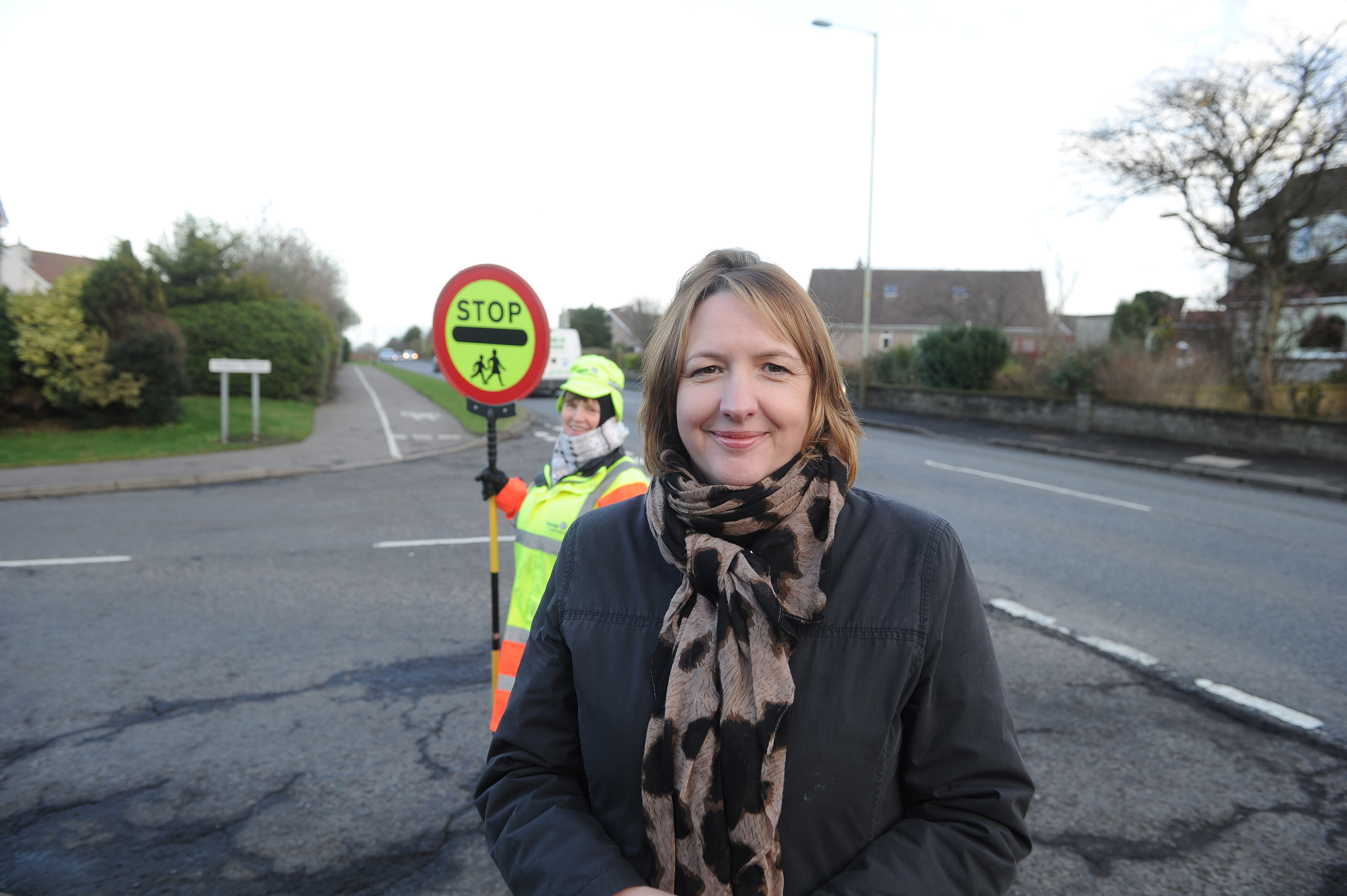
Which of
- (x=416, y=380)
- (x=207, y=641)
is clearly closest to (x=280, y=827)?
(x=207, y=641)

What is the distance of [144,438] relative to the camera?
14.6m

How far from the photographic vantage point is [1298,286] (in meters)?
19.5

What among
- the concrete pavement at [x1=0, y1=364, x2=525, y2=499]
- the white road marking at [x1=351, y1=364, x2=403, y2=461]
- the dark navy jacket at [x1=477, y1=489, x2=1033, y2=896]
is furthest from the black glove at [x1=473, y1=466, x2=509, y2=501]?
the white road marking at [x1=351, y1=364, x2=403, y2=461]

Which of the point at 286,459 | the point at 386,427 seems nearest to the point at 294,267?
the point at 386,427

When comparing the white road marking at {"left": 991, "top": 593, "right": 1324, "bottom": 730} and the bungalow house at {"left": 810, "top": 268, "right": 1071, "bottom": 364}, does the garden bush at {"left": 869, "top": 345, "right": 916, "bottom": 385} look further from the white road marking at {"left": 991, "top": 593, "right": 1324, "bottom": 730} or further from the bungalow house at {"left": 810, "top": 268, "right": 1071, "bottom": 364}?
the white road marking at {"left": 991, "top": 593, "right": 1324, "bottom": 730}

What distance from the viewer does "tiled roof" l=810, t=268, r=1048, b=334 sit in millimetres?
51531

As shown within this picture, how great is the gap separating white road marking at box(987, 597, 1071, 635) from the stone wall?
1267 centimetres

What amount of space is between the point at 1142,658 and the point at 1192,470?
11419 millimetres

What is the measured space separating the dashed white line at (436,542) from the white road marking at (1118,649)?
527 centimetres

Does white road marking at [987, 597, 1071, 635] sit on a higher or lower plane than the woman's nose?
lower

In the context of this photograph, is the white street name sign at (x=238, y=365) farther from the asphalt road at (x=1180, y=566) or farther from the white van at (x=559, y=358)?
the white van at (x=559, y=358)

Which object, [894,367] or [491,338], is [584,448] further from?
[894,367]

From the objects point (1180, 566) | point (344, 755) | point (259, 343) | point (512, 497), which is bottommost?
point (344, 755)

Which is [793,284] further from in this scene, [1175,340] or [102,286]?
[1175,340]
